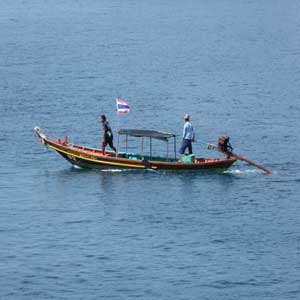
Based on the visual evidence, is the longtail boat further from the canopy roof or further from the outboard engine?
the outboard engine

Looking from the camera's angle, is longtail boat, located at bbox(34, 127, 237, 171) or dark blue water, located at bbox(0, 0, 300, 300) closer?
dark blue water, located at bbox(0, 0, 300, 300)

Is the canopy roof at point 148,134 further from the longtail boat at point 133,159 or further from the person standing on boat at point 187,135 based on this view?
the person standing on boat at point 187,135

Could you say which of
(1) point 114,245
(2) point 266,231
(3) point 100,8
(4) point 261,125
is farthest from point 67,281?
(3) point 100,8

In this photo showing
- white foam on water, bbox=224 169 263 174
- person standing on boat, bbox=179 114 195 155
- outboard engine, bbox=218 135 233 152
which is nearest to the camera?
outboard engine, bbox=218 135 233 152

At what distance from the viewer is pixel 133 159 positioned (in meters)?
76.6

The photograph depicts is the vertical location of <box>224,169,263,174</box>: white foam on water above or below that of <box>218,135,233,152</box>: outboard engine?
below

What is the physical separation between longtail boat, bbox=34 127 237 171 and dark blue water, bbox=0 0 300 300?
0.67 metres

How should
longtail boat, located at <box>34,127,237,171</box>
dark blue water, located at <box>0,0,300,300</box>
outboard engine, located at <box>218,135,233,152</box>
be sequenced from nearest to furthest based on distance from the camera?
dark blue water, located at <box>0,0,300,300</box> < outboard engine, located at <box>218,135,233,152</box> < longtail boat, located at <box>34,127,237,171</box>

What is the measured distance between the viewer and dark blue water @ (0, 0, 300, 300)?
61469 mm

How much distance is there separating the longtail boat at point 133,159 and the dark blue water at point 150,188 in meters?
0.67

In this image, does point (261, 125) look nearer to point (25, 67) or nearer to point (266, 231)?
point (266, 231)

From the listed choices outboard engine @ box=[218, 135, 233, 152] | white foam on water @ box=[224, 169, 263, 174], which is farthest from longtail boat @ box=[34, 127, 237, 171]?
white foam on water @ box=[224, 169, 263, 174]

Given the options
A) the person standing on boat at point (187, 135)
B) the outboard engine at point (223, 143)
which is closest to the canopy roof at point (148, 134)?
the person standing on boat at point (187, 135)

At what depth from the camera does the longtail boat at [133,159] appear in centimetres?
7631
